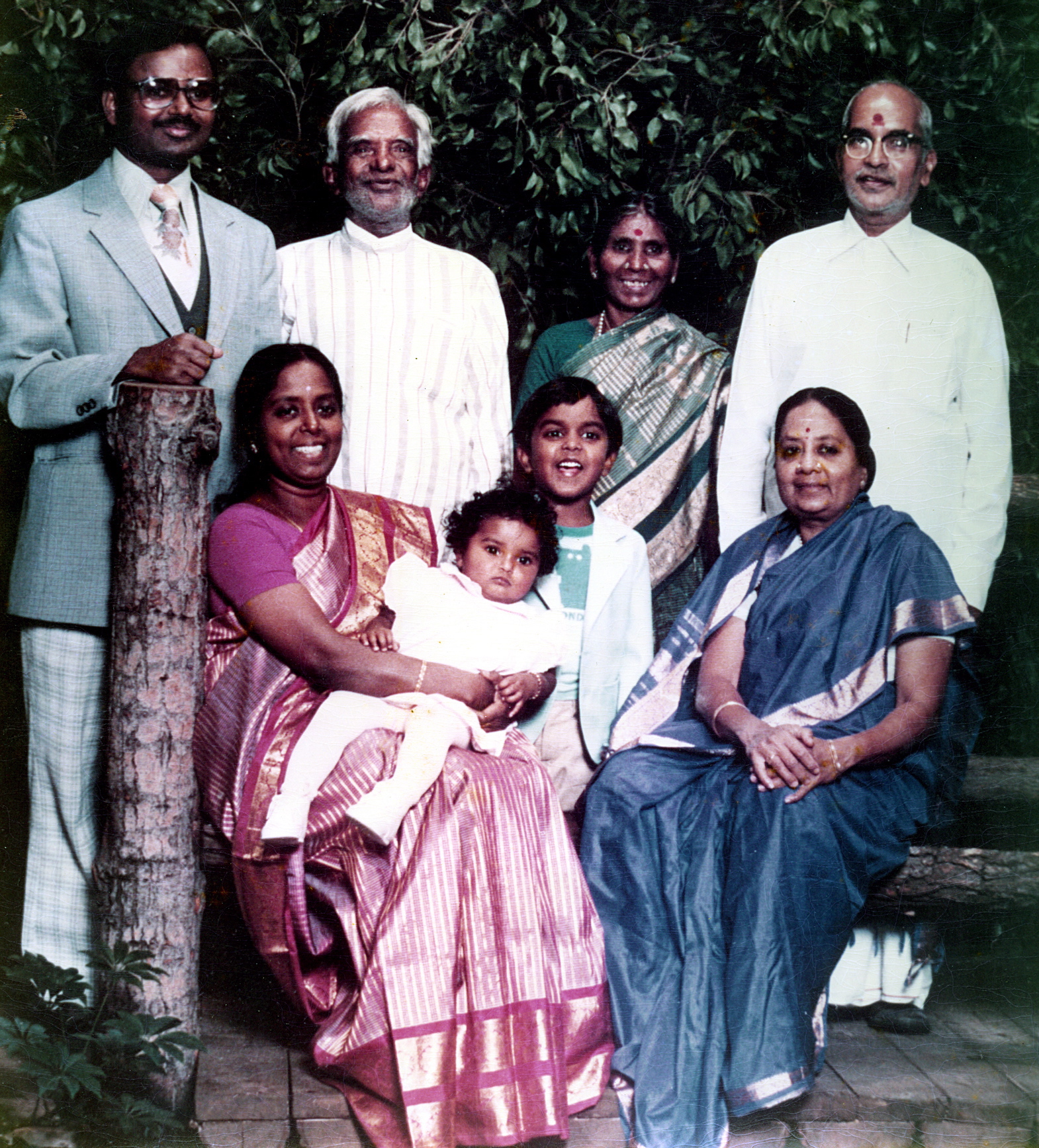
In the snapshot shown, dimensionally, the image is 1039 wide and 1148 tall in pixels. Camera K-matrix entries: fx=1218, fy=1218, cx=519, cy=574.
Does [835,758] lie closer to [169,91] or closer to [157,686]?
[157,686]

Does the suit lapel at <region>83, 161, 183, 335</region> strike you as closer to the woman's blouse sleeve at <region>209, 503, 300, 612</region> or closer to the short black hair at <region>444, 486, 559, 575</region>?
the woman's blouse sleeve at <region>209, 503, 300, 612</region>

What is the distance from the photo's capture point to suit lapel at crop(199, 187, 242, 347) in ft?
11.9

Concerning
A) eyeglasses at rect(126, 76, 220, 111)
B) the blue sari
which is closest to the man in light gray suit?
eyeglasses at rect(126, 76, 220, 111)

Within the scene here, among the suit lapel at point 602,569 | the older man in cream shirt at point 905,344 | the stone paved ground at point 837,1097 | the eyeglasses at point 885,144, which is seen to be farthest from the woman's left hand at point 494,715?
the eyeglasses at point 885,144

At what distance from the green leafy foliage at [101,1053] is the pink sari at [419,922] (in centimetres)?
34

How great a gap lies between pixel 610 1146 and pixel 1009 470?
93.4 inches

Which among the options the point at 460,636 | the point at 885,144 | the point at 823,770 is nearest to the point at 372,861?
the point at 460,636

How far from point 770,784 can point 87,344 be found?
2326 mm

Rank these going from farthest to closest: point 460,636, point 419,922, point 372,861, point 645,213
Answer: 1. point 645,213
2. point 460,636
3. point 372,861
4. point 419,922

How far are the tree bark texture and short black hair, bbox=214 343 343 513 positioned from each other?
2.16 m

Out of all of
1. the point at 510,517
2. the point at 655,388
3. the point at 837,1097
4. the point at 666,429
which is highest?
the point at 655,388

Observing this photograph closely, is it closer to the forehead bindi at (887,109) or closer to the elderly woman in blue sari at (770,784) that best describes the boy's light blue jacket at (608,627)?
the elderly woman in blue sari at (770,784)

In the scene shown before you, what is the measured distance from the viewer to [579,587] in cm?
383

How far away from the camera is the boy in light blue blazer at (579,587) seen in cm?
381
